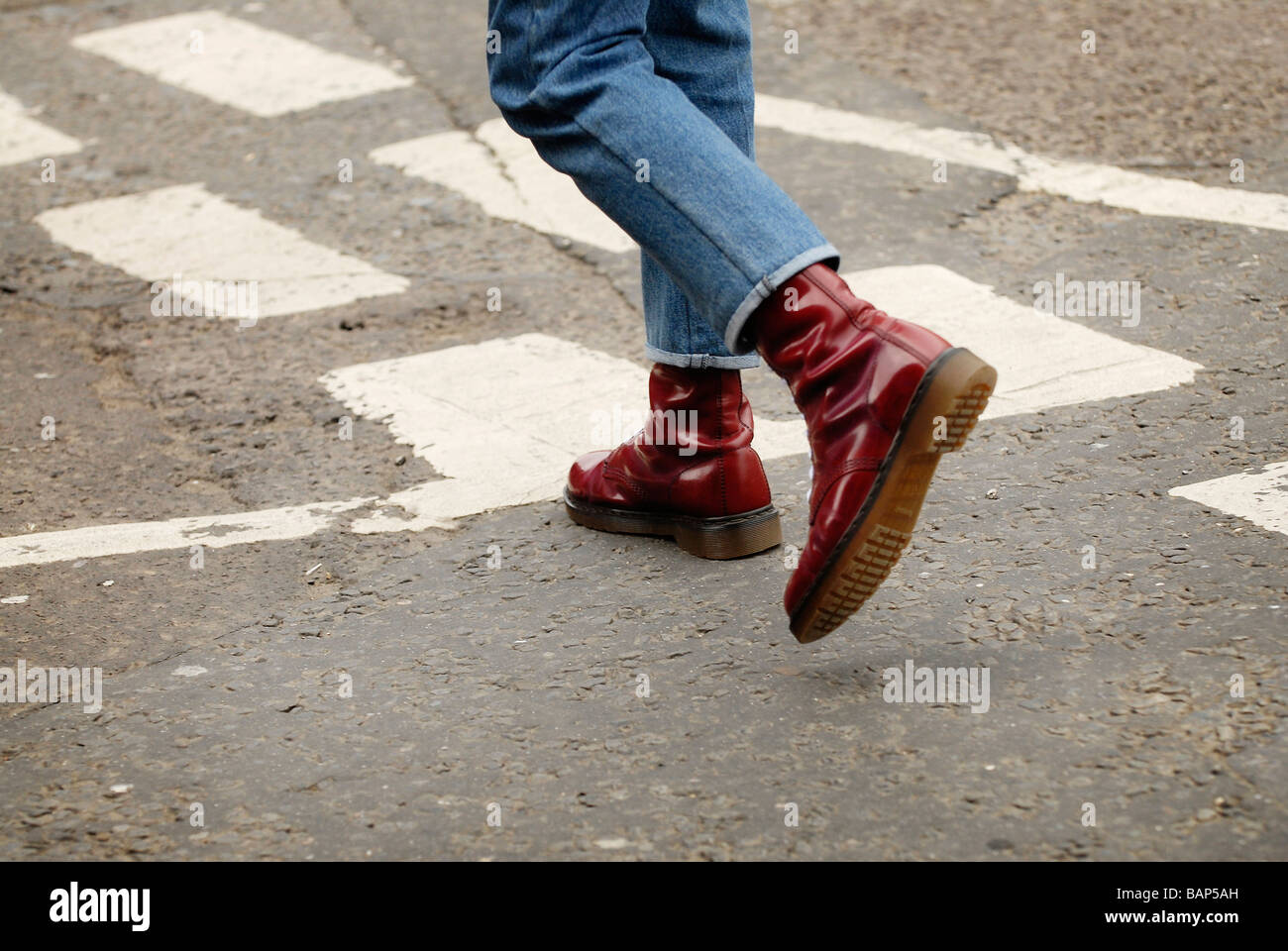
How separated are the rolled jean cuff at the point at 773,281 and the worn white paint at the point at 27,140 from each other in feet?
12.0

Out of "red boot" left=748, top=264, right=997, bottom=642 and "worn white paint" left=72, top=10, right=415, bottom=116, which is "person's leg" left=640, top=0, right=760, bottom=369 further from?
"worn white paint" left=72, top=10, right=415, bottom=116

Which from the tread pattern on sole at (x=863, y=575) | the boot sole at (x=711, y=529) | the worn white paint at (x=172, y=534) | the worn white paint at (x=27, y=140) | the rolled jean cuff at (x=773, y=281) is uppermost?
the rolled jean cuff at (x=773, y=281)

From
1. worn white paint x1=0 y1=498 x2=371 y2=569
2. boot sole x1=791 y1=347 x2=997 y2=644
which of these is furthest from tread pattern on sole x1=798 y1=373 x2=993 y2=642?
worn white paint x1=0 y1=498 x2=371 y2=569

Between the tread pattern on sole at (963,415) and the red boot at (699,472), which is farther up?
the tread pattern on sole at (963,415)

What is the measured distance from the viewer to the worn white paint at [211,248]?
366 centimetres

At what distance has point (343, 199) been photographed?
4223mm

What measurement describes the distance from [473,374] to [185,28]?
11.7ft

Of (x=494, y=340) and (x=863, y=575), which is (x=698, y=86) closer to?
(x=863, y=575)

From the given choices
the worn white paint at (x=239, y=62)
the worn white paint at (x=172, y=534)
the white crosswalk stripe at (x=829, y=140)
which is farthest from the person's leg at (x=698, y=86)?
the worn white paint at (x=239, y=62)

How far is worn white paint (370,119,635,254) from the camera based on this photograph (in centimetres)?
391

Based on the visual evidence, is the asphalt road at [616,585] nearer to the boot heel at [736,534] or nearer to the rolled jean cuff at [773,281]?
the boot heel at [736,534]

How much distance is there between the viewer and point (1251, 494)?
2.21 m

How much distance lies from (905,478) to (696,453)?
0.54 meters

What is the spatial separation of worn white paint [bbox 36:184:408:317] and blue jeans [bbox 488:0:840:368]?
5.86ft
